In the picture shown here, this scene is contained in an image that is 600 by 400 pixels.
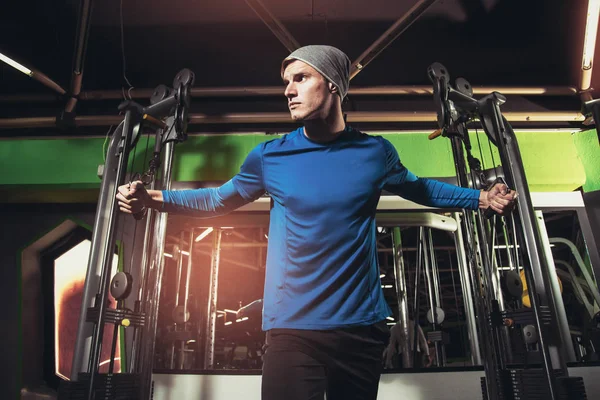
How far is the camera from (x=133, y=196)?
1.12m

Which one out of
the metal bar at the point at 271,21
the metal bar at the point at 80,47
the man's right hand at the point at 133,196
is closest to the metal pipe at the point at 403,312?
the metal bar at the point at 271,21

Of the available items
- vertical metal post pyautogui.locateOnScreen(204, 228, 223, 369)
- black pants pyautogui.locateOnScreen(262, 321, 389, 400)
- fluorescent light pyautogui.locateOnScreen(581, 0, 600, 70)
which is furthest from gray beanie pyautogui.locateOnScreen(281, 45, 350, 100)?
vertical metal post pyautogui.locateOnScreen(204, 228, 223, 369)

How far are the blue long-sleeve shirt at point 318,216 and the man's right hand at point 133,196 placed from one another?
63 millimetres

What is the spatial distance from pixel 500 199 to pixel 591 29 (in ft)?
6.76

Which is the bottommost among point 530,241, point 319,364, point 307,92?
point 319,364

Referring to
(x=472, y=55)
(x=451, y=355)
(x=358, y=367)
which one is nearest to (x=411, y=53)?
(x=472, y=55)

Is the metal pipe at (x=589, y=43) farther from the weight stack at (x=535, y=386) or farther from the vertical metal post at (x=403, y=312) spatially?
the weight stack at (x=535, y=386)

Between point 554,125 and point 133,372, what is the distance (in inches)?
129

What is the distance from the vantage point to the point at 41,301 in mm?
3023

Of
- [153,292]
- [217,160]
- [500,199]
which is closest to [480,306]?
[500,199]

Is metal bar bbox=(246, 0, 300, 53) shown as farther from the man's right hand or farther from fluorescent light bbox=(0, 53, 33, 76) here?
the man's right hand

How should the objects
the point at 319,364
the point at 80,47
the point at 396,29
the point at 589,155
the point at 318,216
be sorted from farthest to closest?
1. the point at 589,155
2. the point at 80,47
3. the point at 396,29
4. the point at 318,216
5. the point at 319,364

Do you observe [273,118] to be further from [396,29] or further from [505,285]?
[505,285]

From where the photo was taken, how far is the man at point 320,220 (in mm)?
914
